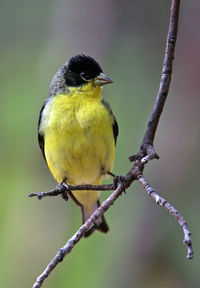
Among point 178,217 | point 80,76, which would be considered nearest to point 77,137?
point 80,76

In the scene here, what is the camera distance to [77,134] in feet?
12.2

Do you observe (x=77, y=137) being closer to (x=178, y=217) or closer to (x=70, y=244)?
(x=70, y=244)

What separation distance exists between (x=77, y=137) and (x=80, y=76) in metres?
0.69

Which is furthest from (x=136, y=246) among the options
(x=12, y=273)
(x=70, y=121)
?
(x=12, y=273)

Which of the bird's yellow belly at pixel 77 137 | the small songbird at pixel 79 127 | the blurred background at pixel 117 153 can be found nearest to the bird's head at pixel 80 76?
the small songbird at pixel 79 127

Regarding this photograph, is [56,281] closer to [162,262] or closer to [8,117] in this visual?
[162,262]

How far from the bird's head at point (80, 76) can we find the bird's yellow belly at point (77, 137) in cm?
19

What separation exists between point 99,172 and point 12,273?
1.27 metres

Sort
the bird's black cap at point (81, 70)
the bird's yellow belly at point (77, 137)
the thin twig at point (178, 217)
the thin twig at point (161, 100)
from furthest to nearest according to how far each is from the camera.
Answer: the bird's black cap at point (81, 70)
the bird's yellow belly at point (77, 137)
the thin twig at point (161, 100)
the thin twig at point (178, 217)

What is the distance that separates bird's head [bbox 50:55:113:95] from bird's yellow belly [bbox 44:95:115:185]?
19cm

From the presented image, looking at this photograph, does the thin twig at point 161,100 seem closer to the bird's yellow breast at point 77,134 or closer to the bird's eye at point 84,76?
the bird's yellow breast at point 77,134

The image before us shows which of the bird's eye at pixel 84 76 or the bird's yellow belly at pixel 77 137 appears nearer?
the bird's yellow belly at pixel 77 137

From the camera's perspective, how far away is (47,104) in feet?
13.6

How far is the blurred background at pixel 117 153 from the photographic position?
3.76m
